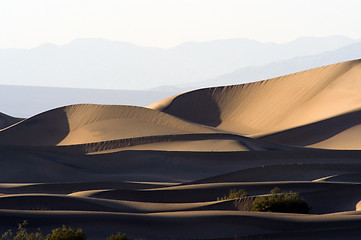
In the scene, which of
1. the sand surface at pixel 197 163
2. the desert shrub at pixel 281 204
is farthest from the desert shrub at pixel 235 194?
the desert shrub at pixel 281 204

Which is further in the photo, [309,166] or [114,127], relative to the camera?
[114,127]

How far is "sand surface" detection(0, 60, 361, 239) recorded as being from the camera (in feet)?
60.8

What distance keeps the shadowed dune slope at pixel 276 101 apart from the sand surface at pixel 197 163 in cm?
13

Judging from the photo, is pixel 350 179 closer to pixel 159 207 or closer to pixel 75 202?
pixel 159 207

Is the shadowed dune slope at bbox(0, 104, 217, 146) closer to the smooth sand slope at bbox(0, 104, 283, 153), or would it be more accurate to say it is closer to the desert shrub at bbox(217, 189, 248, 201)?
the smooth sand slope at bbox(0, 104, 283, 153)

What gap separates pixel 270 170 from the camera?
108ft

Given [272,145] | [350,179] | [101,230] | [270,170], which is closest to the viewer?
[101,230]

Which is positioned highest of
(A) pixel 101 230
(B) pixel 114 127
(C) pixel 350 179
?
(B) pixel 114 127

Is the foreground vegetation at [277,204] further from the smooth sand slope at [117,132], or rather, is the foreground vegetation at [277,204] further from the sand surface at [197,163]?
the smooth sand slope at [117,132]

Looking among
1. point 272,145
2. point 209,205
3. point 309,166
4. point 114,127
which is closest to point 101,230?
point 209,205

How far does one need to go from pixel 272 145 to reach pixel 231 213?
Result: 26.2 metres

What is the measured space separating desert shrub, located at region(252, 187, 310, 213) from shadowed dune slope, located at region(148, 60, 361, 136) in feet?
113

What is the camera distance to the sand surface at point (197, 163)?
18531 mm

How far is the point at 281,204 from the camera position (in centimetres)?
2162
